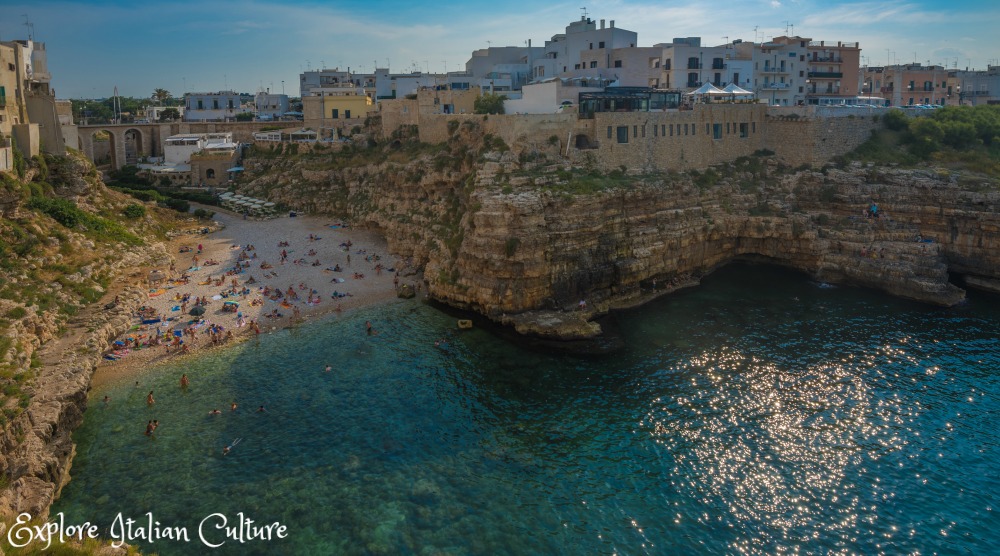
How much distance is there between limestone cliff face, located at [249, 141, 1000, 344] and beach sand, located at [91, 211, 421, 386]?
3.11m

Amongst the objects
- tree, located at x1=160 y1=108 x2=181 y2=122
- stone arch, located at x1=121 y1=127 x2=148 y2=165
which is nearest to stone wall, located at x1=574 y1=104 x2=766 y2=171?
stone arch, located at x1=121 y1=127 x2=148 y2=165

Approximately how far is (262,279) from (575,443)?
89.6 ft

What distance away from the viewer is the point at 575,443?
2678 centimetres

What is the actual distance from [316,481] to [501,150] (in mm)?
27835

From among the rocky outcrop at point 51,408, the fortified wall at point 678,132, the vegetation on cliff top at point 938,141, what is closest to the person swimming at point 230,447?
the rocky outcrop at point 51,408

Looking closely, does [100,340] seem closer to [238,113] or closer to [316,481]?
[316,481]

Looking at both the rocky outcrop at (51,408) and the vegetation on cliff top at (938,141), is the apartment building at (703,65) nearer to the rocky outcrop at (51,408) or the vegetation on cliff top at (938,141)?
the vegetation on cliff top at (938,141)

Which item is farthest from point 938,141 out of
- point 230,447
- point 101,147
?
point 101,147

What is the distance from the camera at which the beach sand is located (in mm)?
35688

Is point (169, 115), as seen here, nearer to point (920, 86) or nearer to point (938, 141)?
point (938, 141)

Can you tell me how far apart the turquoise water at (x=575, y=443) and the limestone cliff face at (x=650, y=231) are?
3831mm

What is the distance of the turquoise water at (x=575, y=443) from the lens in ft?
71.9

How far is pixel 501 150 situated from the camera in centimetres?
4562

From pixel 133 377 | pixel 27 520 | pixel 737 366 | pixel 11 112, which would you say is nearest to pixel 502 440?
pixel 737 366
